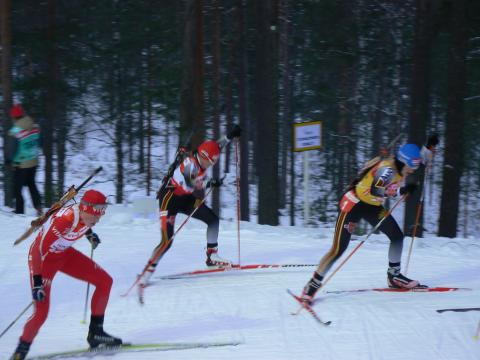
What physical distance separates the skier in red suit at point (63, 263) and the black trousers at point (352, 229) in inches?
91.9

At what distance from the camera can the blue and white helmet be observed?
6.02m

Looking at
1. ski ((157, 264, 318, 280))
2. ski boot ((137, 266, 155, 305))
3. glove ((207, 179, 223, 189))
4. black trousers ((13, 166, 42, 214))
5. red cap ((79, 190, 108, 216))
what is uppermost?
red cap ((79, 190, 108, 216))

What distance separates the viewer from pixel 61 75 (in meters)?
17.8

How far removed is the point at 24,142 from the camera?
33.0ft

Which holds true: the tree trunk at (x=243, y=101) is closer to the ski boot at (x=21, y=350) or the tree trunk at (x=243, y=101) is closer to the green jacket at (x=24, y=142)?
the green jacket at (x=24, y=142)

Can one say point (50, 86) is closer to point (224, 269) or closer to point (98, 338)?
point (224, 269)

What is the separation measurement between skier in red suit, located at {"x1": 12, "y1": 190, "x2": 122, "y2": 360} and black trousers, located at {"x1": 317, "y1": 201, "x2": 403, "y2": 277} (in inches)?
91.9

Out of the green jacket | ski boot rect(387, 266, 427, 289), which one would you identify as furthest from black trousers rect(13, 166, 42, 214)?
ski boot rect(387, 266, 427, 289)

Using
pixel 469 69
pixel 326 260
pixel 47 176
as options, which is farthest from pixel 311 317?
pixel 47 176

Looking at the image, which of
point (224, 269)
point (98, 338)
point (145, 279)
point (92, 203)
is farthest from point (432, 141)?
point (98, 338)

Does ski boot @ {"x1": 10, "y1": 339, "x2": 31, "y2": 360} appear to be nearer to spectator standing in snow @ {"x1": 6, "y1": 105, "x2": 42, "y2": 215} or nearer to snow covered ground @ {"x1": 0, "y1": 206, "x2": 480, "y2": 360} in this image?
snow covered ground @ {"x1": 0, "y1": 206, "x2": 480, "y2": 360}

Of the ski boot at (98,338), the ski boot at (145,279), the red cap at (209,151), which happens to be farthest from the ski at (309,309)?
the ski boot at (98,338)

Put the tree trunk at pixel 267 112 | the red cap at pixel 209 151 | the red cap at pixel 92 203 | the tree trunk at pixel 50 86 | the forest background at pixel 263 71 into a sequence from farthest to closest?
1. the tree trunk at pixel 50 86
2. the tree trunk at pixel 267 112
3. the forest background at pixel 263 71
4. the red cap at pixel 209 151
5. the red cap at pixel 92 203

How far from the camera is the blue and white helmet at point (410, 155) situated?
6.02 meters
